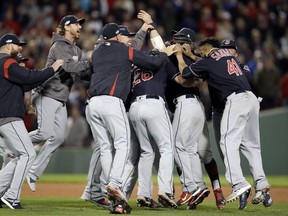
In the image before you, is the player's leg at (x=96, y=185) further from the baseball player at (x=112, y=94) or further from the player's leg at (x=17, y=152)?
the player's leg at (x=17, y=152)

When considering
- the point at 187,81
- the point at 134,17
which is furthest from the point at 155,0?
the point at 187,81

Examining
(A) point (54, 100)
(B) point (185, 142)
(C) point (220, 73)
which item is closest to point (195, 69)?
(C) point (220, 73)

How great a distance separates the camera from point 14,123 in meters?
9.44

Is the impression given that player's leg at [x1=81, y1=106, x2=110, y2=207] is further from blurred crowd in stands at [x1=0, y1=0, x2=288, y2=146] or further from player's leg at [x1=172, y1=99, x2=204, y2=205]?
blurred crowd in stands at [x1=0, y1=0, x2=288, y2=146]

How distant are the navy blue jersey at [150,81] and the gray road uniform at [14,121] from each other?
1077 mm

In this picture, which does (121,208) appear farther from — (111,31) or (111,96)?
(111,31)

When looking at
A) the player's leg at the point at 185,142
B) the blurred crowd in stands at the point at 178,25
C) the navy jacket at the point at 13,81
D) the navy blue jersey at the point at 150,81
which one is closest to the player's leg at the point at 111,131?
the navy blue jersey at the point at 150,81

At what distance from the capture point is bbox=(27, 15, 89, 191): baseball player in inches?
409

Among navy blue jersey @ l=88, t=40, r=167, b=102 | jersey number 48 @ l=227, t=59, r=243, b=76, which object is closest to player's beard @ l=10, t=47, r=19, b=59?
navy blue jersey @ l=88, t=40, r=167, b=102

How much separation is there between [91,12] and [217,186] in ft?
36.0

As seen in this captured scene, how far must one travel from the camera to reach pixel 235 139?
9508 mm

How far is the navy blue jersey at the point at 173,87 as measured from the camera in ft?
32.2

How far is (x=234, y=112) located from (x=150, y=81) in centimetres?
111

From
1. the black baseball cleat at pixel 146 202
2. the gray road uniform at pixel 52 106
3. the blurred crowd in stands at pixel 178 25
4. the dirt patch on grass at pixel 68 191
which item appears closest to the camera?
the black baseball cleat at pixel 146 202
